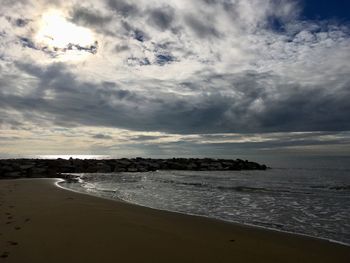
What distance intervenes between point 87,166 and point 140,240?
108ft

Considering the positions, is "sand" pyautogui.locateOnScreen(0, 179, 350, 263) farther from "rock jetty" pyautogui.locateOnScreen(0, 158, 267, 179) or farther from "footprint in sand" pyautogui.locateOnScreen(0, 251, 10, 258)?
"rock jetty" pyautogui.locateOnScreen(0, 158, 267, 179)

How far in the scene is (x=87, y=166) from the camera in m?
38.7

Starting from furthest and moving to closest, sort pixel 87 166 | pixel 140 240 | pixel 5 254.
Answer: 1. pixel 87 166
2. pixel 140 240
3. pixel 5 254

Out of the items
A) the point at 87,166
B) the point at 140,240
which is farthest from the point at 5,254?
the point at 87,166

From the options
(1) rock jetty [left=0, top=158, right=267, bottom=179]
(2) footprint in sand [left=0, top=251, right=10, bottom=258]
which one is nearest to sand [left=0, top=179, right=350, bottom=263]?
(2) footprint in sand [left=0, top=251, right=10, bottom=258]

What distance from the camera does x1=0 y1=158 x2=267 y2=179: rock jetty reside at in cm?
2974

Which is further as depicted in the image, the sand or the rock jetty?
the rock jetty

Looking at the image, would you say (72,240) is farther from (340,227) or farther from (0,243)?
(340,227)

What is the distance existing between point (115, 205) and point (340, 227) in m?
7.20

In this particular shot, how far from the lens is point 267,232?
330 inches

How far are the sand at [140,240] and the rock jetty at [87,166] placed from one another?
2016 cm

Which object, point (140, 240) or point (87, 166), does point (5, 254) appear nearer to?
point (140, 240)

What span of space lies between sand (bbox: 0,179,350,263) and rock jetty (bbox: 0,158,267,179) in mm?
20156

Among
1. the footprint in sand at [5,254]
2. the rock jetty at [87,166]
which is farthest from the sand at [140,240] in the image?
the rock jetty at [87,166]
